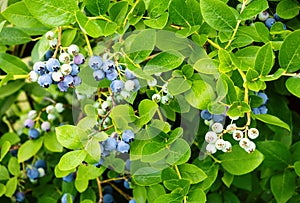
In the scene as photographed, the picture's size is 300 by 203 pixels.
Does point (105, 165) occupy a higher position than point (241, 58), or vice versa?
point (241, 58)

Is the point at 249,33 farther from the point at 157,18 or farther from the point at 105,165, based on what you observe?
the point at 105,165

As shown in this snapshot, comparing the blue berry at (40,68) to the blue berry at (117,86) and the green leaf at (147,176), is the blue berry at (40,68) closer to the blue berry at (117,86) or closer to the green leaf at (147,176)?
the blue berry at (117,86)

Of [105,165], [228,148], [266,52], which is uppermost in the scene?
[266,52]

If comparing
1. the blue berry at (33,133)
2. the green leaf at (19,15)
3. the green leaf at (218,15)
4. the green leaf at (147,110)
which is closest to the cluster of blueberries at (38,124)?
the blue berry at (33,133)

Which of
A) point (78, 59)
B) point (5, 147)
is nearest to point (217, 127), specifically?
point (78, 59)

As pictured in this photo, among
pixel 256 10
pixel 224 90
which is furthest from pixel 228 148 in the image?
pixel 256 10

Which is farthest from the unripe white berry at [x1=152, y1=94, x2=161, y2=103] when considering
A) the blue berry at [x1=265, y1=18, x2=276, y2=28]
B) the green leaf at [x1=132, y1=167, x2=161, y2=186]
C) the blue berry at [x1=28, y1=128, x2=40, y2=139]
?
the blue berry at [x1=28, y1=128, x2=40, y2=139]

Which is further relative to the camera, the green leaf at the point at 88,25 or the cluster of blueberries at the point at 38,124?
the cluster of blueberries at the point at 38,124
